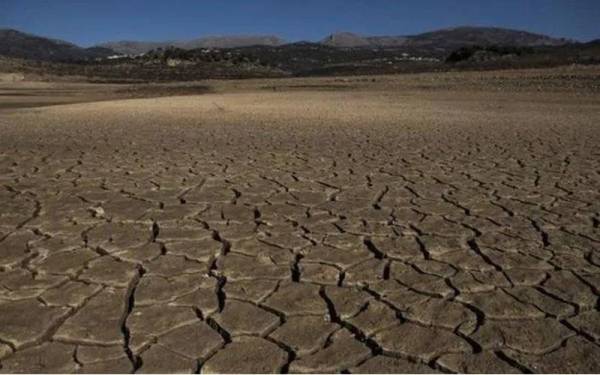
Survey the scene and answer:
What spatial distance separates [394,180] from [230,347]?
333 cm

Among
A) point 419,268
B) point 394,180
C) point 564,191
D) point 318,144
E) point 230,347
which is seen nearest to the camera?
point 230,347

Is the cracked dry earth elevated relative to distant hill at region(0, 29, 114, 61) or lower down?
lower down

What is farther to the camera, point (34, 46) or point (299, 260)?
point (34, 46)

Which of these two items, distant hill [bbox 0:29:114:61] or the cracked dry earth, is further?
distant hill [bbox 0:29:114:61]

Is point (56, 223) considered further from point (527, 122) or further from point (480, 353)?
point (527, 122)

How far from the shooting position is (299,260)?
324 cm

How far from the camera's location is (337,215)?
4145 mm

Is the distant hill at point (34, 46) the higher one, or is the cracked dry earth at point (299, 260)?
the distant hill at point (34, 46)

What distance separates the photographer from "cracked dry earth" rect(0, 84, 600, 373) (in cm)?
227

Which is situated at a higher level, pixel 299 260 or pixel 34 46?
pixel 34 46

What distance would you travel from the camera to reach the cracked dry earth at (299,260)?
7.45 ft

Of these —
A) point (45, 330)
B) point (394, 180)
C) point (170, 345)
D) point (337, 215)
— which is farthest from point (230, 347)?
point (394, 180)

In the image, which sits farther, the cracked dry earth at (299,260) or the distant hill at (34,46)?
the distant hill at (34,46)

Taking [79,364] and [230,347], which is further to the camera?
[230,347]
